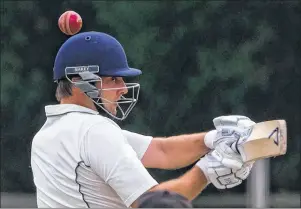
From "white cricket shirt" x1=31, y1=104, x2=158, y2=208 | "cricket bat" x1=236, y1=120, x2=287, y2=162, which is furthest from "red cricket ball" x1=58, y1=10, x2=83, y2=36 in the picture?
"cricket bat" x1=236, y1=120, x2=287, y2=162

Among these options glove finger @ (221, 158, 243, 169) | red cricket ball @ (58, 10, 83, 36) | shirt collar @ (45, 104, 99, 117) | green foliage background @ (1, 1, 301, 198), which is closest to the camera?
glove finger @ (221, 158, 243, 169)

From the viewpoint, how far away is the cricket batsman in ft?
12.6

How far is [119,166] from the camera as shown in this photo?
3.83 m

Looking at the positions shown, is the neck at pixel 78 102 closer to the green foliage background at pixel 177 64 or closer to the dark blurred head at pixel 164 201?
the dark blurred head at pixel 164 201

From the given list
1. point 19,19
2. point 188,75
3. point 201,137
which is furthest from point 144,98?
point 201,137

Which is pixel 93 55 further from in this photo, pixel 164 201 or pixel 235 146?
pixel 164 201

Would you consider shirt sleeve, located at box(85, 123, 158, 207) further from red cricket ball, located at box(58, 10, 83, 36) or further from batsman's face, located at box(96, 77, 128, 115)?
red cricket ball, located at box(58, 10, 83, 36)

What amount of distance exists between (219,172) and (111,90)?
0.60 meters

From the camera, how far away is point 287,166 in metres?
10.5

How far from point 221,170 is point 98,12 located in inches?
263

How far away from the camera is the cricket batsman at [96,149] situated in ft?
12.6

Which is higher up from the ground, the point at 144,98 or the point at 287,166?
the point at 144,98

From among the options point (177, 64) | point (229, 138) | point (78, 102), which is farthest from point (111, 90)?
point (177, 64)

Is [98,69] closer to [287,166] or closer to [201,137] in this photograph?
[201,137]
